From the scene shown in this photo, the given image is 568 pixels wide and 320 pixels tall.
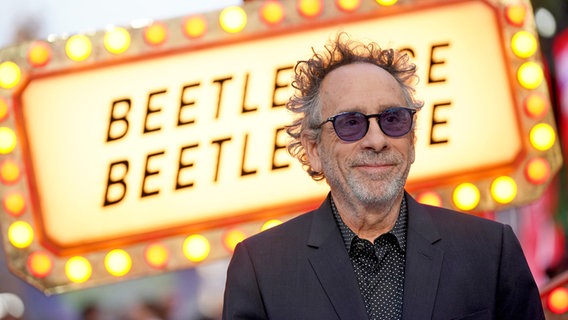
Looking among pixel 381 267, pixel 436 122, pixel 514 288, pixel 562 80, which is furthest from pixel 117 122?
pixel 562 80

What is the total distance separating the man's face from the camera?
2275mm

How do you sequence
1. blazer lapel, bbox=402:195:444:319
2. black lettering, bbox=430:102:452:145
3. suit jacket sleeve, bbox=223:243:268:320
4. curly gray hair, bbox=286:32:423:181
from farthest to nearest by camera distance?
black lettering, bbox=430:102:452:145, curly gray hair, bbox=286:32:423:181, suit jacket sleeve, bbox=223:243:268:320, blazer lapel, bbox=402:195:444:319

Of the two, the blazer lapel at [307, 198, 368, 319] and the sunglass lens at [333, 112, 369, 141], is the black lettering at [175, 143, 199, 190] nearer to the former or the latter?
the blazer lapel at [307, 198, 368, 319]

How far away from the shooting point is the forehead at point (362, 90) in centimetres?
232

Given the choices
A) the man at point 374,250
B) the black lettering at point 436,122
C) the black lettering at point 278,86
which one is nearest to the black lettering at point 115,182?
the black lettering at point 278,86

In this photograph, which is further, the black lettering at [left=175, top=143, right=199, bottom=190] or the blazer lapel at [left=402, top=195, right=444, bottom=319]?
the black lettering at [left=175, top=143, right=199, bottom=190]

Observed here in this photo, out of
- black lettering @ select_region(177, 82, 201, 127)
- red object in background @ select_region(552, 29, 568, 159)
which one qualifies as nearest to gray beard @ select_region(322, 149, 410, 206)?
black lettering @ select_region(177, 82, 201, 127)

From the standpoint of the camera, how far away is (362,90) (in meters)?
2.34


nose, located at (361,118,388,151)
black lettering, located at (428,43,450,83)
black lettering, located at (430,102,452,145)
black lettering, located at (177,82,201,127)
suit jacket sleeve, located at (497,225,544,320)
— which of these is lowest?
suit jacket sleeve, located at (497,225,544,320)

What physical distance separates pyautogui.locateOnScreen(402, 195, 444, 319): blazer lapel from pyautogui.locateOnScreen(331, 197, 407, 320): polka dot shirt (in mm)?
29

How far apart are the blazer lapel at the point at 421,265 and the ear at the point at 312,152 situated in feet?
0.87

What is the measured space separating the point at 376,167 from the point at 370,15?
51.3 inches

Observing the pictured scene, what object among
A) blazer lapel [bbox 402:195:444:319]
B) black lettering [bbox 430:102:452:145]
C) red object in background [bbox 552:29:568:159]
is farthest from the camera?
red object in background [bbox 552:29:568:159]

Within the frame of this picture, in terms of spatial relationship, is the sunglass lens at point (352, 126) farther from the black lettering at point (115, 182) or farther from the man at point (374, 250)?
the black lettering at point (115, 182)
